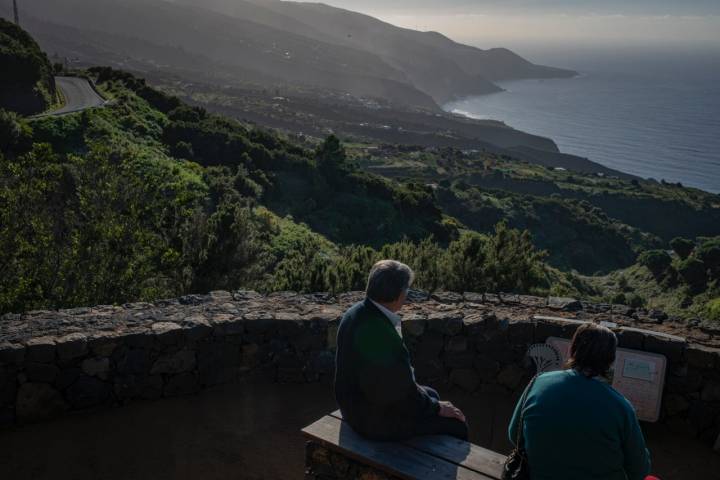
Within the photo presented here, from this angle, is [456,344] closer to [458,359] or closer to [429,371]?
[458,359]

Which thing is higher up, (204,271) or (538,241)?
(204,271)

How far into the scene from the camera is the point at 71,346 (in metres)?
5.95

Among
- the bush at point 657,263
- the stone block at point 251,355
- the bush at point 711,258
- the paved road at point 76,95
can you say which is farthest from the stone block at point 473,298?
the bush at point 657,263

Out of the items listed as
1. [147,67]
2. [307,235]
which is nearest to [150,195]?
[307,235]

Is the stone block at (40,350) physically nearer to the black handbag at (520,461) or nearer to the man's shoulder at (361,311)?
the man's shoulder at (361,311)

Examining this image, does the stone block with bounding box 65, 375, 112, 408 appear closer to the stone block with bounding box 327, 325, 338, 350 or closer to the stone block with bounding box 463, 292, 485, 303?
the stone block with bounding box 327, 325, 338, 350

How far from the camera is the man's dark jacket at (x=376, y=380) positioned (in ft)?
13.3

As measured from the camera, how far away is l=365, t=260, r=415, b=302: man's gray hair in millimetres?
4078

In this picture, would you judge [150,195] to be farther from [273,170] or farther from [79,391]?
[273,170]

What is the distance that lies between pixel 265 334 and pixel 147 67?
173 meters

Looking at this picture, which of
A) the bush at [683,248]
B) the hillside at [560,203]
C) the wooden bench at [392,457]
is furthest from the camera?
the hillside at [560,203]

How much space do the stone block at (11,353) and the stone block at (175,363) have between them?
4.10ft

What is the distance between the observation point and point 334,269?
11.2 meters

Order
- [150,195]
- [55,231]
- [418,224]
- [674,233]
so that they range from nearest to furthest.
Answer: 1. [55,231]
2. [150,195]
3. [418,224]
4. [674,233]
